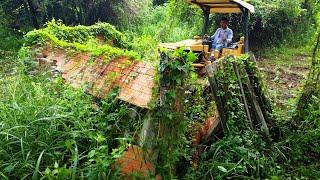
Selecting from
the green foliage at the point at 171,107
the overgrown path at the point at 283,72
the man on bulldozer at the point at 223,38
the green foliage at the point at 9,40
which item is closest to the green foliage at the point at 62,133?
the green foliage at the point at 171,107

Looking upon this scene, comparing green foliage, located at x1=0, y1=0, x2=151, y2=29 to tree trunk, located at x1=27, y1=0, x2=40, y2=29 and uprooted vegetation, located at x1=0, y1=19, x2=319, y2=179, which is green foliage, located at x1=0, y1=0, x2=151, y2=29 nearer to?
tree trunk, located at x1=27, y1=0, x2=40, y2=29

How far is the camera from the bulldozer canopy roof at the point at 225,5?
8.05m

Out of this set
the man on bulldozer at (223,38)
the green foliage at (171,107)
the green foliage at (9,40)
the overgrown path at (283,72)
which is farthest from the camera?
the green foliage at (9,40)

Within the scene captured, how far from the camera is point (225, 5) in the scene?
8.58m

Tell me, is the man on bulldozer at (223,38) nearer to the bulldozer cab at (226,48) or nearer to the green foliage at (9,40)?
the bulldozer cab at (226,48)

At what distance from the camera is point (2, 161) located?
12.3ft

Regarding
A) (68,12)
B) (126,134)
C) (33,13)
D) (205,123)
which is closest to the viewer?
(126,134)

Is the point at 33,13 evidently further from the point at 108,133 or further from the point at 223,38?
the point at 108,133

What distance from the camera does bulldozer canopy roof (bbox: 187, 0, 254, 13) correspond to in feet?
26.4

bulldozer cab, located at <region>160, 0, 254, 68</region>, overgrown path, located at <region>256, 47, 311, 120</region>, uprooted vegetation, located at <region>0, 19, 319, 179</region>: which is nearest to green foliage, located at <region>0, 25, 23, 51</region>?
bulldozer cab, located at <region>160, 0, 254, 68</region>

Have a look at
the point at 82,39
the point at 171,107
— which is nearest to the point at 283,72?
the point at 82,39

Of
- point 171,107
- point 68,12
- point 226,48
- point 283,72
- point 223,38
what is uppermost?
Result: point 68,12

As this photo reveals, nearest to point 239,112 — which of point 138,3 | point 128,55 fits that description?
point 128,55

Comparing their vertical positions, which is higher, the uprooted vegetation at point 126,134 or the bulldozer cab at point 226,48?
the bulldozer cab at point 226,48
